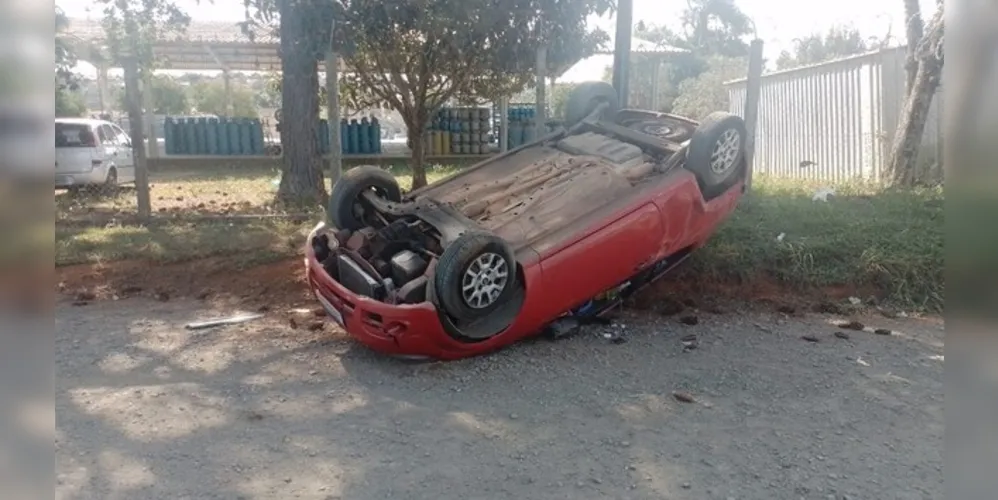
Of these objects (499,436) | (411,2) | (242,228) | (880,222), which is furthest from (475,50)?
(499,436)

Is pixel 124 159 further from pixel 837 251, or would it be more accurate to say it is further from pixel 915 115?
pixel 915 115

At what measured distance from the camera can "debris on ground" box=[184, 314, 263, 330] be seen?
6007mm

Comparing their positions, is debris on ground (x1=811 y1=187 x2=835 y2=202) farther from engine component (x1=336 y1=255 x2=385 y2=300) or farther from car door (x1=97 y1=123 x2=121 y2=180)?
car door (x1=97 y1=123 x2=121 y2=180)

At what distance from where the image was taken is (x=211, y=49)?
20.7 m

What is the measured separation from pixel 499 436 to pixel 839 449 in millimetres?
1686

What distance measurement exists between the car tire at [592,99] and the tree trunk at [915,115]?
16.3 ft

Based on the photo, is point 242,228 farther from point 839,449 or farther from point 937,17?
point 937,17

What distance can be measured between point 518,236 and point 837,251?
134 inches

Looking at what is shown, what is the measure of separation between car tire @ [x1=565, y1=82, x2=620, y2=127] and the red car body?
1.84 meters

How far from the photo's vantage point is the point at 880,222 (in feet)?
25.3

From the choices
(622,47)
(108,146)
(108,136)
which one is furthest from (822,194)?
(108,136)

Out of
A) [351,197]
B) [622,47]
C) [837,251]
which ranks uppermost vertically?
[622,47]

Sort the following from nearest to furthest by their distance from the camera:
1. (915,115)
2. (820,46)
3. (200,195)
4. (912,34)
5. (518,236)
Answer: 1. (518,236)
2. (915,115)
3. (912,34)
4. (200,195)
5. (820,46)

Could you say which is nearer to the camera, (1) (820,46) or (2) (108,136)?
(2) (108,136)
